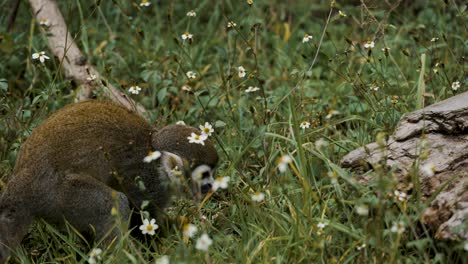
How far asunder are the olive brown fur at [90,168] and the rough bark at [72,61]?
0.89 metres

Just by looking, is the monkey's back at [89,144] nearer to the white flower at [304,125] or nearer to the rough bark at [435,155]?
the white flower at [304,125]

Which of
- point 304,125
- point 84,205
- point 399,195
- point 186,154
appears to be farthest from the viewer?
point 304,125

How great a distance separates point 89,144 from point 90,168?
15cm

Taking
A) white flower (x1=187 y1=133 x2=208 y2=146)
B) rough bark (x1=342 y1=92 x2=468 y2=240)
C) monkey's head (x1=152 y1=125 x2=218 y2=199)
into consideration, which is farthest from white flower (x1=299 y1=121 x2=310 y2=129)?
white flower (x1=187 y1=133 x2=208 y2=146)

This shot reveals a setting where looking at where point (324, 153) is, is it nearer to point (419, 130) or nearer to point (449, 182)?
point (419, 130)

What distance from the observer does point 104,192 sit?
496 cm

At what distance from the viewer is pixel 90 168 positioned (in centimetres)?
509

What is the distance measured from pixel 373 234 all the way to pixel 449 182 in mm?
635

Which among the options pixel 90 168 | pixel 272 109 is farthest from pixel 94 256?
pixel 272 109

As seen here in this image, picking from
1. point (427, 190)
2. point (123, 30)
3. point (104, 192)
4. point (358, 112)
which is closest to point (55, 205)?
point (104, 192)

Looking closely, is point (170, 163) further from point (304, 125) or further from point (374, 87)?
point (374, 87)

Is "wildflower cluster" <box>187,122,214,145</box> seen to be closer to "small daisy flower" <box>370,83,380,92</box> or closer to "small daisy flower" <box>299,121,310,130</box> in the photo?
"small daisy flower" <box>299,121,310,130</box>

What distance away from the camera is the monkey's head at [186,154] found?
5238 millimetres

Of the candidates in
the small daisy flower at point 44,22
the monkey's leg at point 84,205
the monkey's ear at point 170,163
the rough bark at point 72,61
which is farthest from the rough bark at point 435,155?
the small daisy flower at point 44,22
